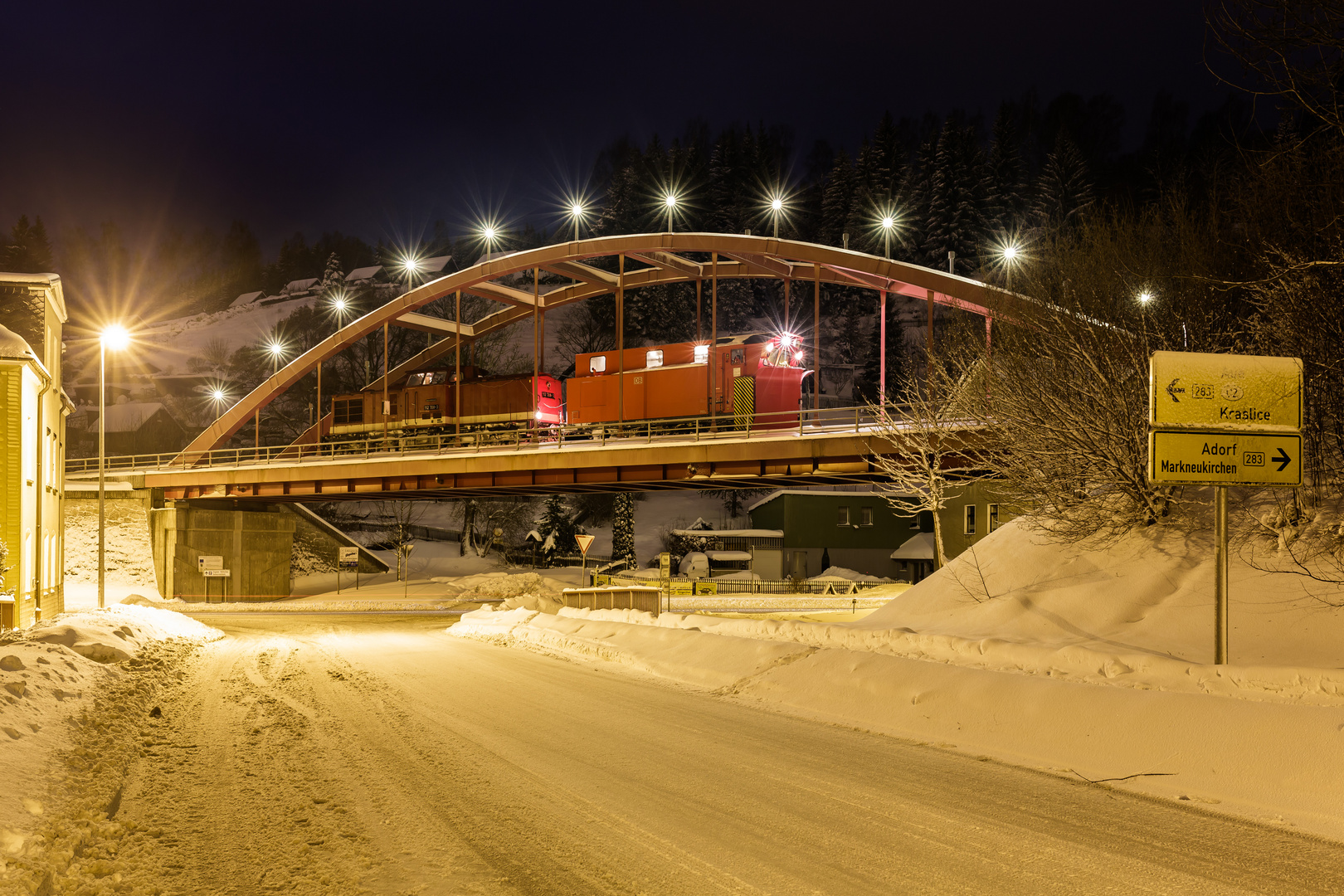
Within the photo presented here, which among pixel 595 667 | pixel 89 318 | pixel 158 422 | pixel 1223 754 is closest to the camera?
pixel 1223 754

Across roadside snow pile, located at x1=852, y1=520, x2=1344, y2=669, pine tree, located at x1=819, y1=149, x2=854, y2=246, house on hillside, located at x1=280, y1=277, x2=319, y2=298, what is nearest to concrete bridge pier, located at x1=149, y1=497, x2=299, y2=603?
roadside snow pile, located at x1=852, y1=520, x2=1344, y2=669

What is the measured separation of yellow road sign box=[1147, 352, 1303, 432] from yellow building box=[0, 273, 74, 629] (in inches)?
889

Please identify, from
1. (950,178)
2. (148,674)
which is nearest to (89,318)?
(950,178)

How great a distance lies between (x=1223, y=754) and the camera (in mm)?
7355

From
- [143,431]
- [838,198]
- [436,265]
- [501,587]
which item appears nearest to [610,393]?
[501,587]

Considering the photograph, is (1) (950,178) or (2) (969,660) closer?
(2) (969,660)

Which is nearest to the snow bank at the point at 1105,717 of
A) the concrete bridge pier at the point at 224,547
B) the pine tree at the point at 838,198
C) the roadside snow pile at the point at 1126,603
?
the roadside snow pile at the point at 1126,603

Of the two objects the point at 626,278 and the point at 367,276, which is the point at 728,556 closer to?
the point at 626,278

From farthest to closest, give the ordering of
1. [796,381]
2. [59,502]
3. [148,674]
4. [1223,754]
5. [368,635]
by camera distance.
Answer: [796,381] → [59,502] → [368,635] → [148,674] → [1223,754]

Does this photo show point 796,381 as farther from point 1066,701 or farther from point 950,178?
point 950,178

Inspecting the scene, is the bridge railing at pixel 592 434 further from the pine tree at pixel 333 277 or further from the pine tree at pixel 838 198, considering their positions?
the pine tree at pixel 333 277

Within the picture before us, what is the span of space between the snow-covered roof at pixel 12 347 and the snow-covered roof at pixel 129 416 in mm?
81042

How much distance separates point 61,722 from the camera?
29.4 feet

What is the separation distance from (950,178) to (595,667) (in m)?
95.8
